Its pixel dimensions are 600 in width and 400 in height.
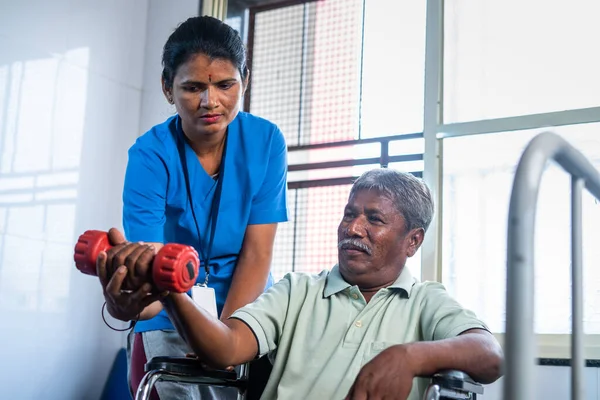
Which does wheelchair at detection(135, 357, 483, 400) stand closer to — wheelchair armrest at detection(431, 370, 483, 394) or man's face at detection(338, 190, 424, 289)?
wheelchair armrest at detection(431, 370, 483, 394)

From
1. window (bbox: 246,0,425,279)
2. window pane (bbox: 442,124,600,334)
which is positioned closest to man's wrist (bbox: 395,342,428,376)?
Result: window pane (bbox: 442,124,600,334)

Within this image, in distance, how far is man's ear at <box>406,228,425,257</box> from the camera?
5.97ft

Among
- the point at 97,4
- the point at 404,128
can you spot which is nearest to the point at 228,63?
the point at 404,128

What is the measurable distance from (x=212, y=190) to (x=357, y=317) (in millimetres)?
511

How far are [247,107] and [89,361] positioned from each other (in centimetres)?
146

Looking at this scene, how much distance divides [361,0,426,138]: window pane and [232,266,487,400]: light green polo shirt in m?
1.61

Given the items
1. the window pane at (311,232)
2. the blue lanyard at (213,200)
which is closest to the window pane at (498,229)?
the window pane at (311,232)

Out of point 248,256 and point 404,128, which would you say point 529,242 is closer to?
point 248,256

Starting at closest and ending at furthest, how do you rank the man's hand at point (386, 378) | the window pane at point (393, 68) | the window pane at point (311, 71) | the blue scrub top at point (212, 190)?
the man's hand at point (386, 378), the blue scrub top at point (212, 190), the window pane at point (393, 68), the window pane at point (311, 71)

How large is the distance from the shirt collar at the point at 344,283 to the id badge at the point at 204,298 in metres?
0.28

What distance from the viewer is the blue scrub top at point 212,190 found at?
186cm

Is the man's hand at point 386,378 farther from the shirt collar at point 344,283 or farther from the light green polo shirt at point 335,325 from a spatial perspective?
the shirt collar at point 344,283

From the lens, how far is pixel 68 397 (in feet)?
11.1

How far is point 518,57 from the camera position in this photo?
10.1 ft
